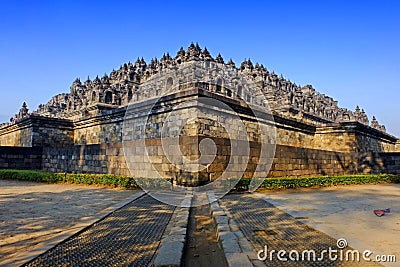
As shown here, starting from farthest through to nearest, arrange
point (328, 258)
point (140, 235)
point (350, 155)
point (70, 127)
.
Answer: point (70, 127) < point (350, 155) < point (140, 235) < point (328, 258)

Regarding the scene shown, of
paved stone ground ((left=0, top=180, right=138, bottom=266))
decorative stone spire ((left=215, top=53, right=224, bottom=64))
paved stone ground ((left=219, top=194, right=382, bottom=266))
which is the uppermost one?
decorative stone spire ((left=215, top=53, right=224, bottom=64))

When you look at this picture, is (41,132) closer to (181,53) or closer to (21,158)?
(21,158)

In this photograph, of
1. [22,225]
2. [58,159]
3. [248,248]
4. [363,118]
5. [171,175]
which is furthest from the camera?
[363,118]

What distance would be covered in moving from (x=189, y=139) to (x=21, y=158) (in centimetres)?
1016

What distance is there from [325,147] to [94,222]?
17.7 metres

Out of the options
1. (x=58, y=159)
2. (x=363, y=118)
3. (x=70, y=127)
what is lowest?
(x=58, y=159)

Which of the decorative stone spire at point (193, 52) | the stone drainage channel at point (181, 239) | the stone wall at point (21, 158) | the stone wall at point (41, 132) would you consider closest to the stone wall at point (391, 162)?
the stone drainage channel at point (181, 239)

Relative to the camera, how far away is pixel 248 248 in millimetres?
3285

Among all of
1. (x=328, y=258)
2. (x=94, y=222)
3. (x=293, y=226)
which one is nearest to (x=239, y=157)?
(x=293, y=226)

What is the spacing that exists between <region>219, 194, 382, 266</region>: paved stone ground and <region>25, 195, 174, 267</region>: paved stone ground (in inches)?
50.0

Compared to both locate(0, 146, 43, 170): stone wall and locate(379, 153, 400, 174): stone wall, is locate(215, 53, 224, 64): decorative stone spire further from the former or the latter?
locate(0, 146, 43, 170): stone wall

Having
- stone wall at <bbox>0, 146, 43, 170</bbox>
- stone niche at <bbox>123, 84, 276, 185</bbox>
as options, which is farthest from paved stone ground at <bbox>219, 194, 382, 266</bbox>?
stone wall at <bbox>0, 146, 43, 170</bbox>

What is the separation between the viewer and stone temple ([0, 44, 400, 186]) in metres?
10.6

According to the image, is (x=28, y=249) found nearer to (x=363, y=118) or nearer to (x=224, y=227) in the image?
(x=224, y=227)
